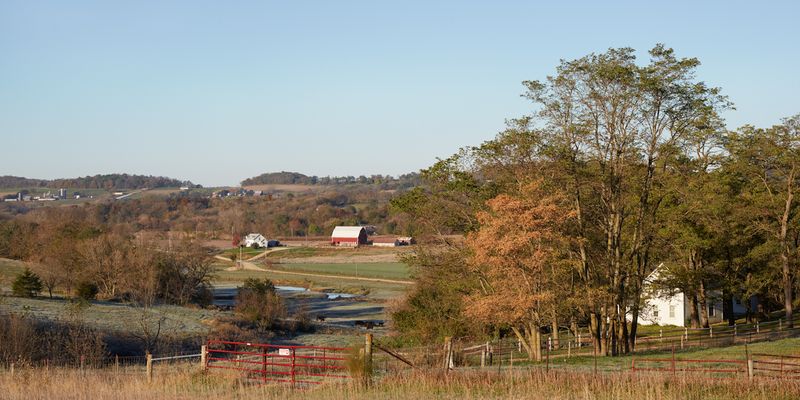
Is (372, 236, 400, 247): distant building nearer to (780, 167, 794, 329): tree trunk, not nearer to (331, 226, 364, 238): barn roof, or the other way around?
(331, 226, 364, 238): barn roof

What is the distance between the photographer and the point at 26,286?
2378 inches

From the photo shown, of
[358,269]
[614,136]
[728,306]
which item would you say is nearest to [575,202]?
[614,136]

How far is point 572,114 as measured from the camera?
Result: 124 ft

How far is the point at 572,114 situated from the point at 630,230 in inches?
408

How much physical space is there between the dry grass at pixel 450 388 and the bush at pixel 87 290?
43.5m

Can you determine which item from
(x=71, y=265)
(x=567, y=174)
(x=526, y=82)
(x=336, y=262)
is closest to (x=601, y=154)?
(x=567, y=174)

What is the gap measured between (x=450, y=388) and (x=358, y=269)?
10217 centimetres

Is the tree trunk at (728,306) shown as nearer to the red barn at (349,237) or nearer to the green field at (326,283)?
the green field at (326,283)

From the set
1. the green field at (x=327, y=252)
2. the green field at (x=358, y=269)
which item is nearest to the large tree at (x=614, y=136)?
the green field at (x=358, y=269)

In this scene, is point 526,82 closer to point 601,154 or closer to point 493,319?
point 601,154

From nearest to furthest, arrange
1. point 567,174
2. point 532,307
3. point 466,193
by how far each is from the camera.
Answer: point 532,307
point 567,174
point 466,193

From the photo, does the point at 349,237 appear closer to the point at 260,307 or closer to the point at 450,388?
the point at 260,307

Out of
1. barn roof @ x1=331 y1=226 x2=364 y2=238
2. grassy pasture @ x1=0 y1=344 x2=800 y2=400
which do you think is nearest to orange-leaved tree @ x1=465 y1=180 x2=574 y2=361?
grassy pasture @ x1=0 y1=344 x2=800 y2=400

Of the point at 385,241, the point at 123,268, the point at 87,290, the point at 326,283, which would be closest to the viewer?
the point at 87,290
